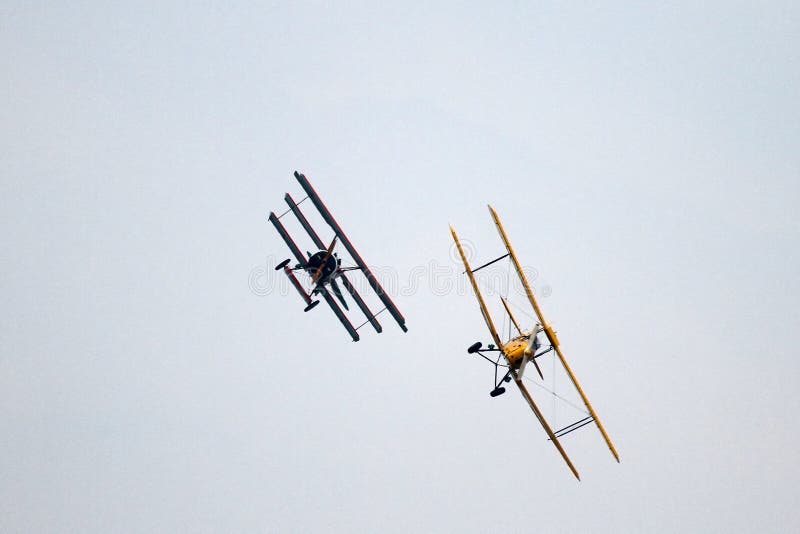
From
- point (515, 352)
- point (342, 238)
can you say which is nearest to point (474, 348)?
point (515, 352)

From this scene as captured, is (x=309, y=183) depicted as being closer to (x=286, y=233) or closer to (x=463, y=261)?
(x=286, y=233)

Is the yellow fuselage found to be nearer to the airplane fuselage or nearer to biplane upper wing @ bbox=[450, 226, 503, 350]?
biplane upper wing @ bbox=[450, 226, 503, 350]

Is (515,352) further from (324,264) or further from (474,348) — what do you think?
(324,264)

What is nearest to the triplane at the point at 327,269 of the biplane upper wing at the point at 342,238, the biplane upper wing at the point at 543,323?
the biplane upper wing at the point at 342,238

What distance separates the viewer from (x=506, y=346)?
3250cm

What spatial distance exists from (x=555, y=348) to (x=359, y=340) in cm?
948

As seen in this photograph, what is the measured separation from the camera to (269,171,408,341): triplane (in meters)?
34.6

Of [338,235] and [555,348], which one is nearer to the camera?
[555,348]

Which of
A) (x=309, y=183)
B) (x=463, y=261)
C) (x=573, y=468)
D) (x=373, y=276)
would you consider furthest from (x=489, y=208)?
(x=573, y=468)

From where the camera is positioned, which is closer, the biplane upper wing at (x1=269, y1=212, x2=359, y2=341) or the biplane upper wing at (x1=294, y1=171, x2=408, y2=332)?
the biplane upper wing at (x1=294, y1=171, x2=408, y2=332)

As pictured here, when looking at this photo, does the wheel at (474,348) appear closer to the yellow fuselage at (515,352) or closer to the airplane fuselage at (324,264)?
the yellow fuselage at (515,352)

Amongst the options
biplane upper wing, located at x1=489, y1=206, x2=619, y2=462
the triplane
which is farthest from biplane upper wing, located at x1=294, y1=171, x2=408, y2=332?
biplane upper wing, located at x1=489, y1=206, x2=619, y2=462

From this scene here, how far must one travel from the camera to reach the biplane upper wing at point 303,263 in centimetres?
3569

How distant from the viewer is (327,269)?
116ft
